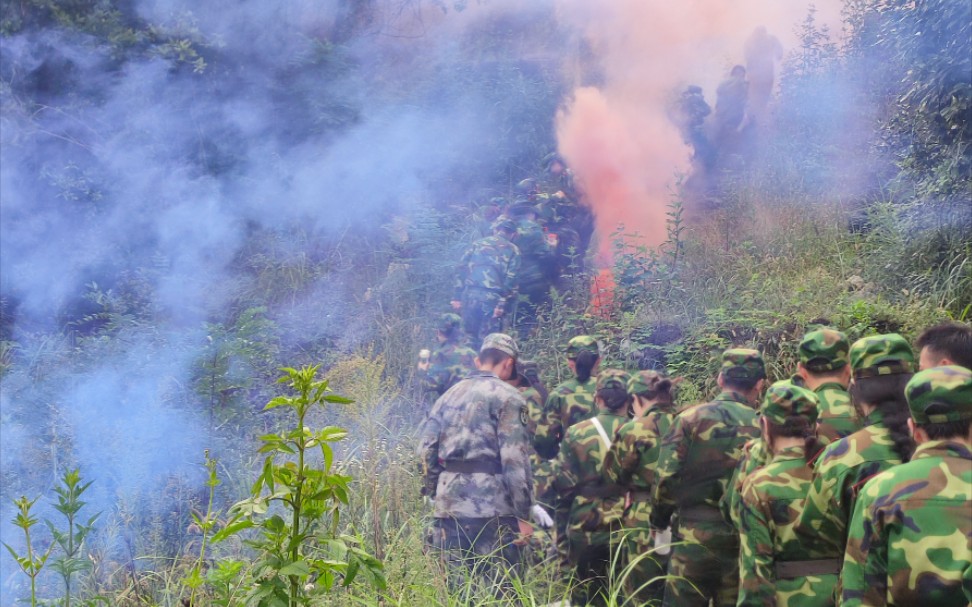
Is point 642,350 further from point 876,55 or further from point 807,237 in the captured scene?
point 876,55

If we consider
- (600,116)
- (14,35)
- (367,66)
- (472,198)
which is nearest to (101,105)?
(14,35)

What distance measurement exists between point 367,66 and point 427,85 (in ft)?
2.81

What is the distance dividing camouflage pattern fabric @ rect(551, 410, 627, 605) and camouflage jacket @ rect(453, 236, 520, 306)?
12.6 ft

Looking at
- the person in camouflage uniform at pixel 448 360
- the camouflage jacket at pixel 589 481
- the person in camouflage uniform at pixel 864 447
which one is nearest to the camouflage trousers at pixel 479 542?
the camouflage jacket at pixel 589 481

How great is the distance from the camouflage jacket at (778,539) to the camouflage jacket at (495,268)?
549 centimetres

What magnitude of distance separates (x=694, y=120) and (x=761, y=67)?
0.91 metres

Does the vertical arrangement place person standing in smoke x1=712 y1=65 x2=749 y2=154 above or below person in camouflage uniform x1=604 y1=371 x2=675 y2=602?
above

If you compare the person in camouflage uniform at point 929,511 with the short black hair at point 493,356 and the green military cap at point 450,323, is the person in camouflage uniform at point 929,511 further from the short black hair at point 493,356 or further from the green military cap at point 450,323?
the green military cap at point 450,323

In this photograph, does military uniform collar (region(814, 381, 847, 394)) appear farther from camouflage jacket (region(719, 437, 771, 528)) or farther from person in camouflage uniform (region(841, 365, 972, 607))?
person in camouflage uniform (region(841, 365, 972, 607))

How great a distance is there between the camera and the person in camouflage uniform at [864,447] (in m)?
3.50

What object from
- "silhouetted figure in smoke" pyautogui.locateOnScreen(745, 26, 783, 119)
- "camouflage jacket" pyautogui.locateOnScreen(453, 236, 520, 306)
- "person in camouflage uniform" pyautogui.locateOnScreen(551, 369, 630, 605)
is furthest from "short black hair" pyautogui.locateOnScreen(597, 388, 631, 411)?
"silhouetted figure in smoke" pyautogui.locateOnScreen(745, 26, 783, 119)

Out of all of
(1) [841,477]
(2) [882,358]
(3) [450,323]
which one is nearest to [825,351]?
(2) [882,358]

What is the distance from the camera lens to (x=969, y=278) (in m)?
6.45

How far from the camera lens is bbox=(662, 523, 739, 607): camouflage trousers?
15.1ft
